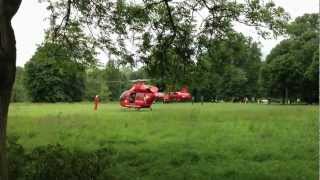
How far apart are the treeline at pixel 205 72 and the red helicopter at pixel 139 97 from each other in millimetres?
4996

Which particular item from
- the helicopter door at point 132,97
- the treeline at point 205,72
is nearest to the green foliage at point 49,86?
the treeline at point 205,72

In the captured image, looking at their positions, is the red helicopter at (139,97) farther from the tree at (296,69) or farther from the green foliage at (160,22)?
the green foliage at (160,22)

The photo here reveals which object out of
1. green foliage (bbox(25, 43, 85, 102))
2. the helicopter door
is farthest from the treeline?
the helicopter door

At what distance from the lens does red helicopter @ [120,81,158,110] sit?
53188 millimetres

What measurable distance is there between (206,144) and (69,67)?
6.33 metres

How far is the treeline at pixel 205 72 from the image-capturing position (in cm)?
1503

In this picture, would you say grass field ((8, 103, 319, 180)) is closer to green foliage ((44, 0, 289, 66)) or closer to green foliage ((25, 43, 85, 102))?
green foliage ((44, 0, 289, 66))

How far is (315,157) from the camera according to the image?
682 inches

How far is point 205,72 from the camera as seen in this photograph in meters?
15.2

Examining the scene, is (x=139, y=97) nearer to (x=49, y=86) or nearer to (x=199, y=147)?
(x=199, y=147)

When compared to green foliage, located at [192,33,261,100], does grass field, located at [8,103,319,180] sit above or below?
below

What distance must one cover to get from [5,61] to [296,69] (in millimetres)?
77196

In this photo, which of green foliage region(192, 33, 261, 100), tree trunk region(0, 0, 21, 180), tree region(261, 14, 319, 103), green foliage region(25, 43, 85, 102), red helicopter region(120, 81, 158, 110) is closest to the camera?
tree trunk region(0, 0, 21, 180)

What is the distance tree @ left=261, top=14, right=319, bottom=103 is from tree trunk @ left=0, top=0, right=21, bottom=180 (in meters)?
69.9
